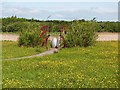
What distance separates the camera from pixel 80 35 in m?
25.3

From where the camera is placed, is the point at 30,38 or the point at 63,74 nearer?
the point at 63,74

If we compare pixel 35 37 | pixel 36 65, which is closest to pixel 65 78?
pixel 36 65

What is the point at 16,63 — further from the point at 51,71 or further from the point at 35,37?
the point at 35,37

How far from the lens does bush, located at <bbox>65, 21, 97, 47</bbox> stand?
971 inches

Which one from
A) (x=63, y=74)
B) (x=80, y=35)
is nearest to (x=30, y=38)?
(x=80, y=35)

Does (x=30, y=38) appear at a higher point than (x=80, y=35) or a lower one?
lower

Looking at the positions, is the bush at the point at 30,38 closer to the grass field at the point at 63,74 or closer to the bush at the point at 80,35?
the bush at the point at 80,35

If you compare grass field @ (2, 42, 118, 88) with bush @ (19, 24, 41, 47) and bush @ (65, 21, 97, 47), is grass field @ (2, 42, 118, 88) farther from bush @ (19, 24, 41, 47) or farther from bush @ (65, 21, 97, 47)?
bush @ (19, 24, 41, 47)

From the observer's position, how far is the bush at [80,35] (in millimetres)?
24656

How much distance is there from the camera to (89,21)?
2809 centimetres

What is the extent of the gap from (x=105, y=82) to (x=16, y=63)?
5647 millimetres

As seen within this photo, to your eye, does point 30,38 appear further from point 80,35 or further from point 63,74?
point 63,74

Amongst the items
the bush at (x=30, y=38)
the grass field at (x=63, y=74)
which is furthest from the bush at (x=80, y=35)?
the grass field at (x=63, y=74)

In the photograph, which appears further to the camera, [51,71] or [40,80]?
[51,71]
